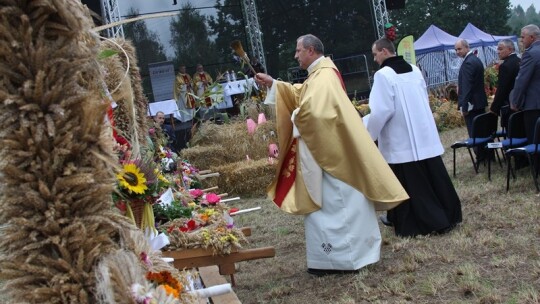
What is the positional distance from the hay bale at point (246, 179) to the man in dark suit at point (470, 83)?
2.99 m

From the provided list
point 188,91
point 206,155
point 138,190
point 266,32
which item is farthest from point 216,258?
point 266,32

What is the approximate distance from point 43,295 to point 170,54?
1697cm

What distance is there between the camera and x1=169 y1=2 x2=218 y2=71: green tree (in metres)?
18.1

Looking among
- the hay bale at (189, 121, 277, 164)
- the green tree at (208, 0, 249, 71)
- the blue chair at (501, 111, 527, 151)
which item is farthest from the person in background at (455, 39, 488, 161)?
the green tree at (208, 0, 249, 71)

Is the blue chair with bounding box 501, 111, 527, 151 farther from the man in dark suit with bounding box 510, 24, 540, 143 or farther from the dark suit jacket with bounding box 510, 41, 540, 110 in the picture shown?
the dark suit jacket with bounding box 510, 41, 540, 110

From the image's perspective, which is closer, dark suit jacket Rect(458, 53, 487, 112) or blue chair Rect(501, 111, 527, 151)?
blue chair Rect(501, 111, 527, 151)

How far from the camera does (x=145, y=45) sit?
17469 millimetres

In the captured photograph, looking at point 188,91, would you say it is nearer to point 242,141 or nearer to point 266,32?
point 242,141

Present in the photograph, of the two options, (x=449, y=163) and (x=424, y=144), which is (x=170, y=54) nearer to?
(x=449, y=163)

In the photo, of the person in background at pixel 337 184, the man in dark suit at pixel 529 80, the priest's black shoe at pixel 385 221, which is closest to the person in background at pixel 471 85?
the man in dark suit at pixel 529 80

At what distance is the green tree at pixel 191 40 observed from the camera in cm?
1809

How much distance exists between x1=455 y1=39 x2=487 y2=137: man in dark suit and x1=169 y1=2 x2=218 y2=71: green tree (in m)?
10.8

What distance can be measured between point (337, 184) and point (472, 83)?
4496mm

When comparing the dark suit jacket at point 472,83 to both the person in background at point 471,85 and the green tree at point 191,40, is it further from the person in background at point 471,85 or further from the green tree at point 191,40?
the green tree at point 191,40
